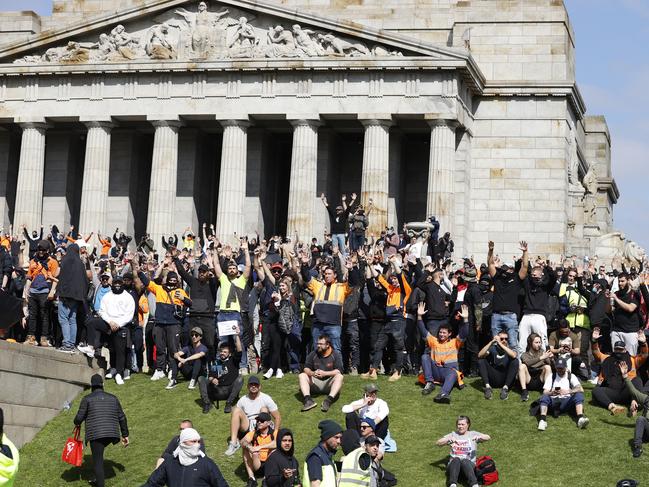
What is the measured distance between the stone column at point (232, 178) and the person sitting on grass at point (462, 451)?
30261mm

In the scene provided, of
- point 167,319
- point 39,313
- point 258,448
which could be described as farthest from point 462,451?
point 39,313

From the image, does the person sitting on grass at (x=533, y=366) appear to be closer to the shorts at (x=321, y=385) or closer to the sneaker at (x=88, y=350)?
the shorts at (x=321, y=385)

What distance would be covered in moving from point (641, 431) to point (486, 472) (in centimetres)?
320

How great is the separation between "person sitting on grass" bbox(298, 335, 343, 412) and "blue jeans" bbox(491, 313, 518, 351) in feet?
11.4

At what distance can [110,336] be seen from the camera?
31344 mm

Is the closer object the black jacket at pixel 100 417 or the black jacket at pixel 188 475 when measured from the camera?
the black jacket at pixel 188 475

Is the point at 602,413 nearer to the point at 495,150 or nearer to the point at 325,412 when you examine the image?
the point at 325,412

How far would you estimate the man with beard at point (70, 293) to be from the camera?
3134 centimetres

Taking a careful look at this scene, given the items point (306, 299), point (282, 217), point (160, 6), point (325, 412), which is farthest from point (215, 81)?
point (325, 412)

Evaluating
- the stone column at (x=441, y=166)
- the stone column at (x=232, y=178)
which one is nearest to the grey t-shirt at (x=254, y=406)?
the stone column at (x=441, y=166)

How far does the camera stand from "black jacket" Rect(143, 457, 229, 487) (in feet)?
64.7

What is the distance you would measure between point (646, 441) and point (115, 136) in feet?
125

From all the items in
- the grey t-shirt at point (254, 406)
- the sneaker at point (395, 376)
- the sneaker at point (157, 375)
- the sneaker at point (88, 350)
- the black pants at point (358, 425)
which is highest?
the sneaker at point (88, 350)

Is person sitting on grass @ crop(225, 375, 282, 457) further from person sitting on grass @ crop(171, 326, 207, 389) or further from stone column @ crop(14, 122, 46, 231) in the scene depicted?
stone column @ crop(14, 122, 46, 231)
